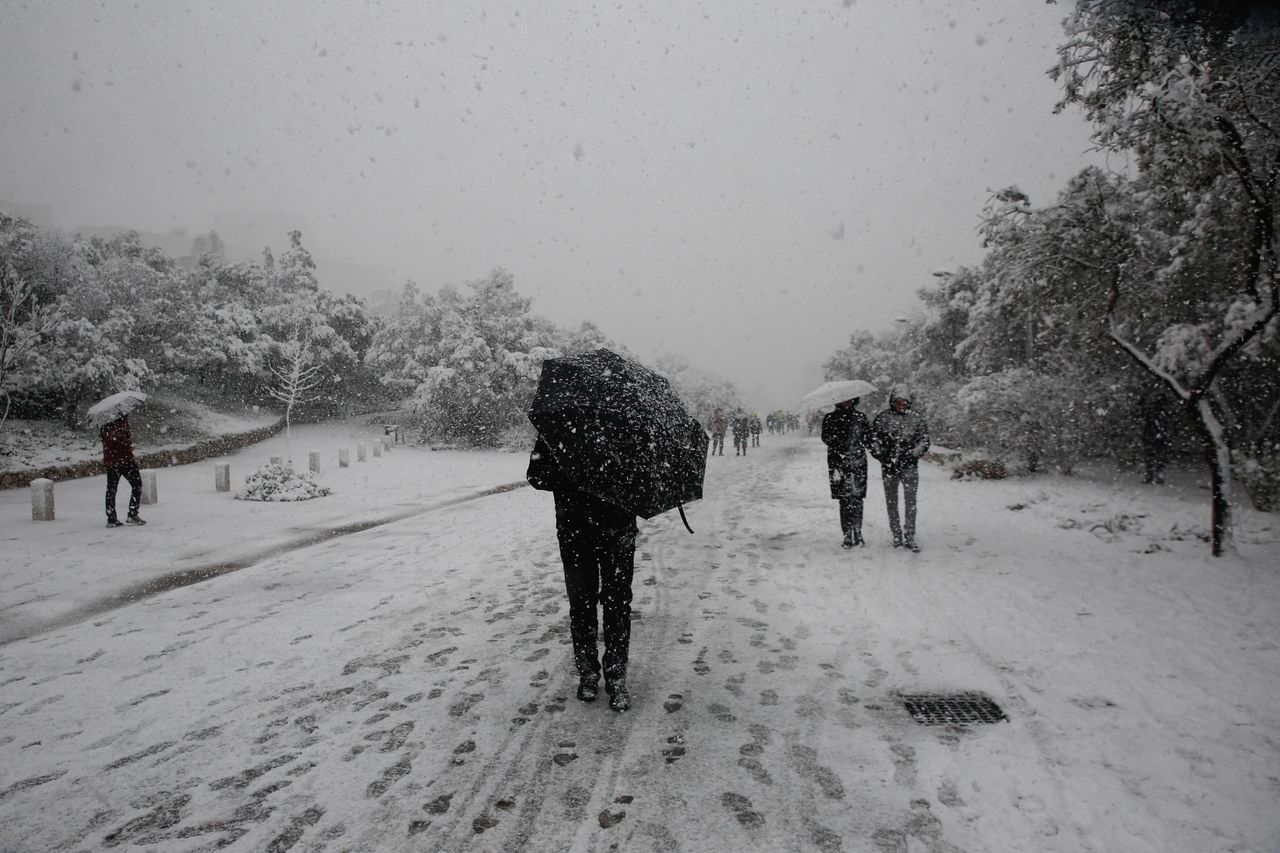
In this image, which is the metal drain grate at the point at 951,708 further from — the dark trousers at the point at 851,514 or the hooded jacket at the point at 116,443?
the hooded jacket at the point at 116,443

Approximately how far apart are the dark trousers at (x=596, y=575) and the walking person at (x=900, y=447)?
15.5 feet

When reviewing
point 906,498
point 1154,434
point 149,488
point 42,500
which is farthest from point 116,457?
point 1154,434

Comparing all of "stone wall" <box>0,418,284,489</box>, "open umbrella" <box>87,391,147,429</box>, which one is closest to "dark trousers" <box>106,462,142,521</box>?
"open umbrella" <box>87,391,147,429</box>

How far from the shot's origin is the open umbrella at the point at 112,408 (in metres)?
9.22

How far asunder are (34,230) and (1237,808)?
3001 cm

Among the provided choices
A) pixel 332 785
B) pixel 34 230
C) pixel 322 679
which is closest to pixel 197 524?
pixel 322 679

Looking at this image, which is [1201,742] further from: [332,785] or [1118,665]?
[332,785]

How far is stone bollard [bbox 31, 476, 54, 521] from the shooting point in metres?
10.2

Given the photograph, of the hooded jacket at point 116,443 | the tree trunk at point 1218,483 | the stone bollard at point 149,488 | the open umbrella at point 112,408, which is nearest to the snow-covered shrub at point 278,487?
the stone bollard at point 149,488

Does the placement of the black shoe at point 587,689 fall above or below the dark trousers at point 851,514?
below

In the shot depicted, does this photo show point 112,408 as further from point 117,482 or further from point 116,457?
point 117,482

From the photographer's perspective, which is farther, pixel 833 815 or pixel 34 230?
pixel 34 230

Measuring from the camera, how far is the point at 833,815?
2643 millimetres

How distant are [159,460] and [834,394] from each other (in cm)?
2045
